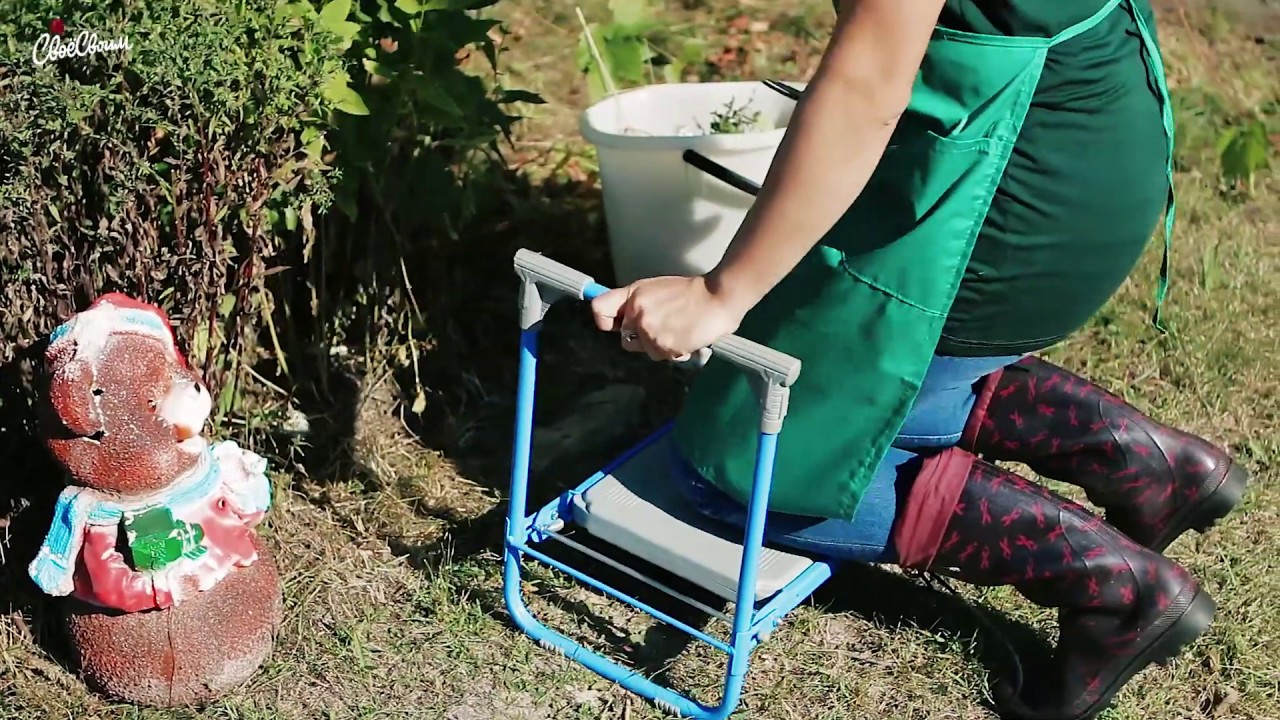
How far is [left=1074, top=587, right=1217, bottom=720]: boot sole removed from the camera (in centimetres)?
212

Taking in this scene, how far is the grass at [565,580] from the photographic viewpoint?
2297 mm

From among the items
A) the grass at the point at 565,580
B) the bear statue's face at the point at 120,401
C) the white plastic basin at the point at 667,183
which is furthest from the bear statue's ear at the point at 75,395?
the white plastic basin at the point at 667,183

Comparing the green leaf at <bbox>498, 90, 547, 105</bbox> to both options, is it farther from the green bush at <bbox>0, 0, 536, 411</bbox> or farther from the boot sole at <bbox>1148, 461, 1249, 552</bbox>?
the boot sole at <bbox>1148, 461, 1249, 552</bbox>

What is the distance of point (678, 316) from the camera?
1.82 m

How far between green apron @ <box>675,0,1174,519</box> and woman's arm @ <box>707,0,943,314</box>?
16cm

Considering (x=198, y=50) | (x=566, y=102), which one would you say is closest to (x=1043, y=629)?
(x=198, y=50)

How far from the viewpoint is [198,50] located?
201cm

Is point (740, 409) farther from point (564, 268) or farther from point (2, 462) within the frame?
point (2, 462)

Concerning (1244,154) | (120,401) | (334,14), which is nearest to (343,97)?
(334,14)

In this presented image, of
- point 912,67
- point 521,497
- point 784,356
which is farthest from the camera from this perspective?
point 521,497

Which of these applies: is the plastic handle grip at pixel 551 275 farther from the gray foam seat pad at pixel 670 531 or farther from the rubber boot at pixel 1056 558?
the rubber boot at pixel 1056 558

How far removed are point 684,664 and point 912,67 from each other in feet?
3.86

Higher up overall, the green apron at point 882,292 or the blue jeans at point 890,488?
the green apron at point 882,292

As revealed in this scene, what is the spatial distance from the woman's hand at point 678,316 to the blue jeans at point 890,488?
42 cm
